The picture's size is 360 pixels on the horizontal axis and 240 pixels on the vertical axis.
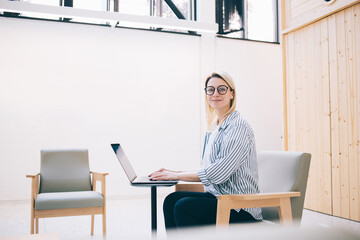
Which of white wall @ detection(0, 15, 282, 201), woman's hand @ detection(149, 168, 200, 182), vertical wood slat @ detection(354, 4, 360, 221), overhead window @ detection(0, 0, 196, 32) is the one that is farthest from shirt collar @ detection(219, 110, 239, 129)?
overhead window @ detection(0, 0, 196, 32)

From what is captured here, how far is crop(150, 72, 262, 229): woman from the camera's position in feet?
6.00

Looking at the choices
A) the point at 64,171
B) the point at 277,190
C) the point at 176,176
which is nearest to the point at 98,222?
the point at 64,171

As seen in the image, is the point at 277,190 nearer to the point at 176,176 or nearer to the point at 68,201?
the point at 176,176

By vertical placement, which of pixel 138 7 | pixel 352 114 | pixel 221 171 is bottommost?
pixel 221 171

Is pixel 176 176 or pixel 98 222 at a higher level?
pixel 176 176

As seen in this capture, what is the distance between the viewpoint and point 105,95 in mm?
5445

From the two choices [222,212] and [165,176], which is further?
[165,176]

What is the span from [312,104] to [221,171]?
292cm

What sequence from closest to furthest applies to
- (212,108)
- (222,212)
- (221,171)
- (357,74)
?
(222,212) → (221,171) → (212,108) → (357,74)

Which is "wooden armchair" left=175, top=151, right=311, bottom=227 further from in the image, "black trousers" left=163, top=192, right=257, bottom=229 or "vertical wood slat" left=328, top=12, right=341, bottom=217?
"vertical wood slat" left=328, top=12, right=341, bottom=217

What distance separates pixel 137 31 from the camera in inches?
224

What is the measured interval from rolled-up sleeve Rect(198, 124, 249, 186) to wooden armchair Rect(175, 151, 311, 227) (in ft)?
0.50

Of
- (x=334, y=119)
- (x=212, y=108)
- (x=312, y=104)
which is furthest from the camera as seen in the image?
(x=312, y=104)

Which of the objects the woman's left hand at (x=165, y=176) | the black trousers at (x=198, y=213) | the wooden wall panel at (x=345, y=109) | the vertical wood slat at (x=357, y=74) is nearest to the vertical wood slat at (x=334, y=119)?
the wooden wall panel at (x=345, y=109)
